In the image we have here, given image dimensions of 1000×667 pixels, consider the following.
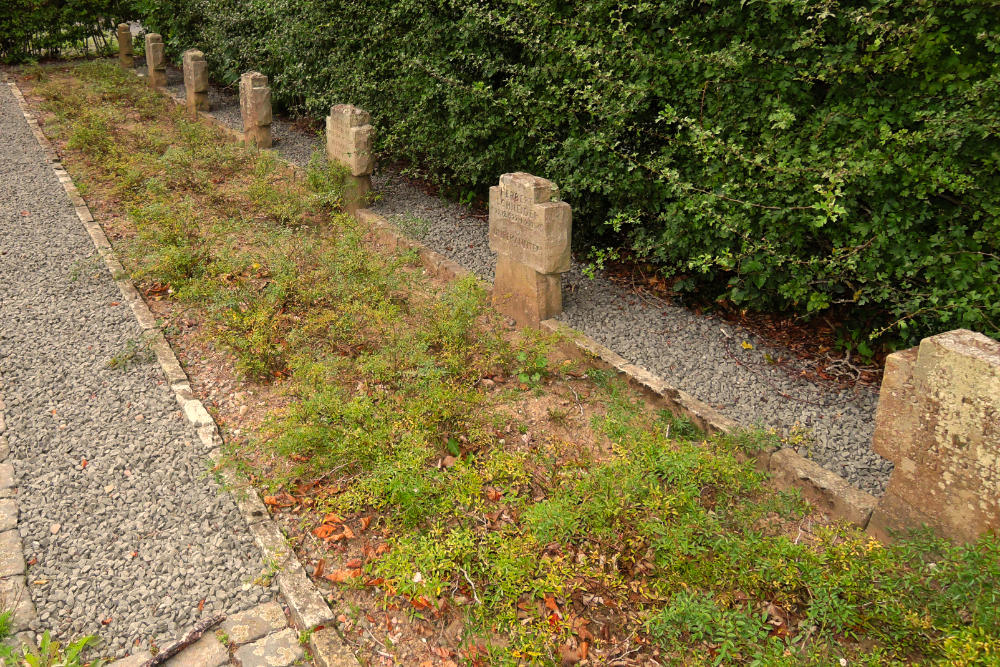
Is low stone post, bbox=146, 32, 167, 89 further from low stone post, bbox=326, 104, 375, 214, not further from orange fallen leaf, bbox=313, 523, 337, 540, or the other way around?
orange fallen leaf, bbox=313, 523, 337, 540

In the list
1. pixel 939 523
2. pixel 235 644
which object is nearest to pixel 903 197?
pixel 939 523

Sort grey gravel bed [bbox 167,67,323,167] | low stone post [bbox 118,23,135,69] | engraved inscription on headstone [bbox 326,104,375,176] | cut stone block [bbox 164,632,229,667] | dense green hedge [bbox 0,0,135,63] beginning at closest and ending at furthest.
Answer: cut stone block [bbox 164,632,229,667]
engraved inscription on headstone [bbox 326,104,375,176]
grey gravel bed [bbox 167,67,323,167]
dense green hedge [bbox 0,0,135,63]
low stone post [bbox 118,23,135,69]

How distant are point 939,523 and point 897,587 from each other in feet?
2.02

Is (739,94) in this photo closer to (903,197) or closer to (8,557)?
(903,197)

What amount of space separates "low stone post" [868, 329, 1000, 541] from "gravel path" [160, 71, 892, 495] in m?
0.65

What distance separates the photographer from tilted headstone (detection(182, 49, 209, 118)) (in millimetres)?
11906

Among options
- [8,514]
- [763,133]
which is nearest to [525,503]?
[8,514]

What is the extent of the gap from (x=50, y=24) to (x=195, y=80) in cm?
748

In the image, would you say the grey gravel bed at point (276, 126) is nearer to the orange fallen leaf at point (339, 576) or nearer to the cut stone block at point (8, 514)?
the cut stone block at point (8, 514)

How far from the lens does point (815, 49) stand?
190 inches

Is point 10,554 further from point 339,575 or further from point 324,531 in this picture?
point 339,575

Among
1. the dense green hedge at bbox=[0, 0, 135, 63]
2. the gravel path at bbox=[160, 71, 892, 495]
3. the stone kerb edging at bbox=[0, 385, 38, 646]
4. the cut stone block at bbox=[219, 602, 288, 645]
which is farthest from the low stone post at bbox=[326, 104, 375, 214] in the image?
the dense green hedge at bbox=[0, 0, 135, 63]

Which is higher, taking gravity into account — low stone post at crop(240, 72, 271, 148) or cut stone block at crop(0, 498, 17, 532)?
low stone post at crop(240, 72, 271, 148)

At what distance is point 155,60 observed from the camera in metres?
14.0
